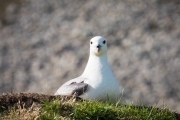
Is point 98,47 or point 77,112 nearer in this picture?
point 77,112

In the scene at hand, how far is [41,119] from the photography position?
5.24 m

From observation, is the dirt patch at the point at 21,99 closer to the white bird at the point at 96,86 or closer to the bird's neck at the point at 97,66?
the white bird at the point at 96,86

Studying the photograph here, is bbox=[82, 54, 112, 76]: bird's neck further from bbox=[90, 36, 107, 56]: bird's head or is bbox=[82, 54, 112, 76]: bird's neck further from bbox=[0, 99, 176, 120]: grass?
bbox=[0, 99, 176, 120]: grass

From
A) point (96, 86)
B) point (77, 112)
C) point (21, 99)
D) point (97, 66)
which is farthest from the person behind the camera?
point (97, 66)

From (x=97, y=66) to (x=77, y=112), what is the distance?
1.06 meters

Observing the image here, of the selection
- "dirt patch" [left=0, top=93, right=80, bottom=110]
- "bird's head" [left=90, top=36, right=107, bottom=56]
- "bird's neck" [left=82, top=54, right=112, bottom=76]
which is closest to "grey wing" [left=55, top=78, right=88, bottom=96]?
"bird's neck" [left=82, top=54, right=112, bottom=76]

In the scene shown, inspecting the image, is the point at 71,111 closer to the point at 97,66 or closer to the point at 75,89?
the point at 75,89

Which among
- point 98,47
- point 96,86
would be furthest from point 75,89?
point 98,47

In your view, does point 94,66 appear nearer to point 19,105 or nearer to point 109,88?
point 109,88

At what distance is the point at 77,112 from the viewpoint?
5.39m

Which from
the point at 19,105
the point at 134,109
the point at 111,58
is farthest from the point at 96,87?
the point at 111,58

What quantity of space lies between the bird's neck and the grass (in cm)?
63

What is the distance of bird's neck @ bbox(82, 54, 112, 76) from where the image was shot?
20.6ft

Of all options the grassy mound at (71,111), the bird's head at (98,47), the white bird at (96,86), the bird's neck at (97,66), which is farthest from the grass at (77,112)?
the bird's head at (98,47)
